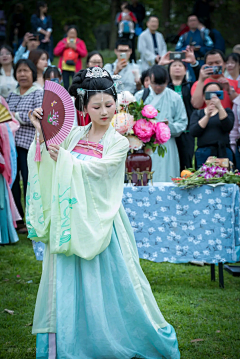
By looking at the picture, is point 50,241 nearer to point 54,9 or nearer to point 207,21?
point 207,21

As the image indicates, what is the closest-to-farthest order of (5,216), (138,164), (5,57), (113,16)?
(138,164), (5,216), (5,57), (113,16)

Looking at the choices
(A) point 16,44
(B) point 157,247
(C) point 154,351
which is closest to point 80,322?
(C) point 154,351

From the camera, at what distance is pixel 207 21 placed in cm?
1059

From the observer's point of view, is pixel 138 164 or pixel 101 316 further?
pixel 138 164

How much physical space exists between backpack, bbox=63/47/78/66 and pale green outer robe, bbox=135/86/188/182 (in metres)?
3.88

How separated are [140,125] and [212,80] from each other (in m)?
2.25

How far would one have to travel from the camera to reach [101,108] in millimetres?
3004

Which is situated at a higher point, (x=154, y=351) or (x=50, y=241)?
(x=50, y=241)

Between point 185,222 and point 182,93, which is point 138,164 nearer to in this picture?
point 185,222

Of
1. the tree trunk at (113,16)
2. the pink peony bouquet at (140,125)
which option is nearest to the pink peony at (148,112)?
the pink peony bouquet at (140,125)

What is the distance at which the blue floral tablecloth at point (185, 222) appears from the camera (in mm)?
4254

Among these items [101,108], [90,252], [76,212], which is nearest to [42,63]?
[101,108]

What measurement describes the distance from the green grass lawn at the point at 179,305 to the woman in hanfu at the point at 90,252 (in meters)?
0.37

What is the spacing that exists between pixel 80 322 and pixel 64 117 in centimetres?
117
